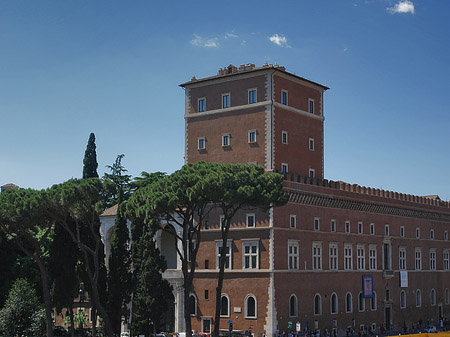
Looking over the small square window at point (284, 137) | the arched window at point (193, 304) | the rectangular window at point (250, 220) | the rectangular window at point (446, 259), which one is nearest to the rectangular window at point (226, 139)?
the small square window at point (284, 137)

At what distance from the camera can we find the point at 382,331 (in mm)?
61094

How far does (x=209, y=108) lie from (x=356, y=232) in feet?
53.2

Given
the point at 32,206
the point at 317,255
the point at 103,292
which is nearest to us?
the point at 32,206

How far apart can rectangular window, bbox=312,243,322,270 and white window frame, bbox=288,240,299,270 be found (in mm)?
2194

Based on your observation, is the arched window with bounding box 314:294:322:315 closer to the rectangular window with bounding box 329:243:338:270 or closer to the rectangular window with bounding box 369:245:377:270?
the rectangular window with bounding box 329:243:338:270

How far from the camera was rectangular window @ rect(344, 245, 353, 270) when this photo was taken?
5860 cm

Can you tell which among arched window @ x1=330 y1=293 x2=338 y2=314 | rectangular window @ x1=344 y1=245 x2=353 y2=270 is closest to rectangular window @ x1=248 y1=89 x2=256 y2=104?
rectangular window @ x1=344 y1=245 x2=353 y2=270

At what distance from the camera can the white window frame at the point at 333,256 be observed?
5681 centimetres

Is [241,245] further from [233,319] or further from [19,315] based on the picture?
[19,315]

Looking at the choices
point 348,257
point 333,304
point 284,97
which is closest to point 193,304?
point 333,304

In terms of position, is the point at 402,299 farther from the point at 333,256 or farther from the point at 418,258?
the point at 333,256

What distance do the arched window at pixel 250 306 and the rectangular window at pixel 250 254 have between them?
87.7 inches

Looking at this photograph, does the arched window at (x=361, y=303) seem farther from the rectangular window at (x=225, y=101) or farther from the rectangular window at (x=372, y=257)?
the rectangular window at (x=225, y=101)

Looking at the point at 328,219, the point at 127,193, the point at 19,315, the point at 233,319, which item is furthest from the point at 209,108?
the point at 127,193
